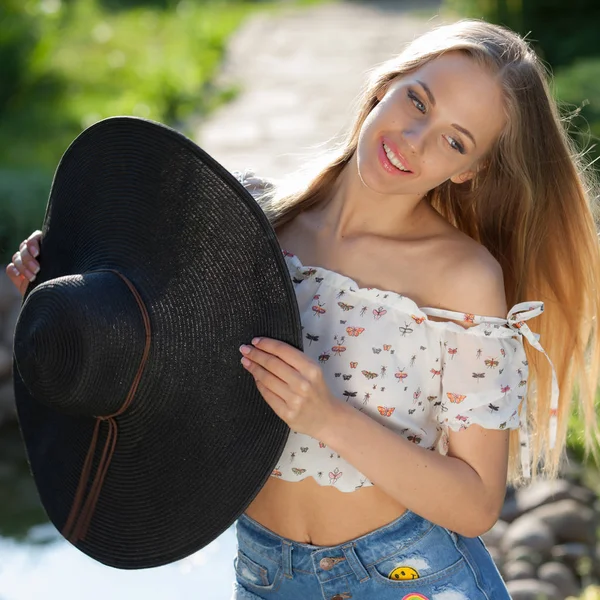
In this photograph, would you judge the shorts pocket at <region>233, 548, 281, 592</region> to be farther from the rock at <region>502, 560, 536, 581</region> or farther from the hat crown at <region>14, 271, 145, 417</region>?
the rock at <region>502, 560, 536, 581</region>

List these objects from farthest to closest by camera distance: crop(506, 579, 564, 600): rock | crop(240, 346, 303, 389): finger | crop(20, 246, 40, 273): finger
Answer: crop(506, 579, 564, 600): rock, crop(20, 246, 40, 273): finger, crop(240, 346, 303, 389): finger

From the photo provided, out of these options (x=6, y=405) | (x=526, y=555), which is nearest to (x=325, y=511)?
(x=526, y=555)

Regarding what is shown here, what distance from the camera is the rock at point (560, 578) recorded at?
Result: 3.70 metres

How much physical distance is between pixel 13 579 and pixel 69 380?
264cm

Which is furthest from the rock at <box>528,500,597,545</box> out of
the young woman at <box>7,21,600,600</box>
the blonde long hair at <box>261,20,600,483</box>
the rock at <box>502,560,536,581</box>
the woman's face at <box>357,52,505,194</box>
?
the woman's face at <box>357,52,505,194</box>

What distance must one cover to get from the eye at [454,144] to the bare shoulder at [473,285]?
181 mm

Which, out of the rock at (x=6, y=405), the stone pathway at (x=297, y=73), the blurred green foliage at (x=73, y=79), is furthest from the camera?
the stone pathway at (x=297, y=73)

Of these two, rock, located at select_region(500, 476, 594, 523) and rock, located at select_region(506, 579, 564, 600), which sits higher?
rock, located at select_region(506, 579, 564, 600)

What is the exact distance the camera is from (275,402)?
1822 millimetres

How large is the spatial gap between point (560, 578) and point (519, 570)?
140 millimetres

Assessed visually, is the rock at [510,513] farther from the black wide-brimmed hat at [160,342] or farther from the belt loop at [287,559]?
the black wide-brimmed hat at [160,342]

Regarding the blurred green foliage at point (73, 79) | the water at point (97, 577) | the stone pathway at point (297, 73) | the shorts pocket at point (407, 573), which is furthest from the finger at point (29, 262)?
the stone pathway at point (297, 73)

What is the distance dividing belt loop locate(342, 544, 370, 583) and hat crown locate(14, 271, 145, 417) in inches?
19.1

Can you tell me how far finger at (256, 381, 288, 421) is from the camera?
182 centimetres
